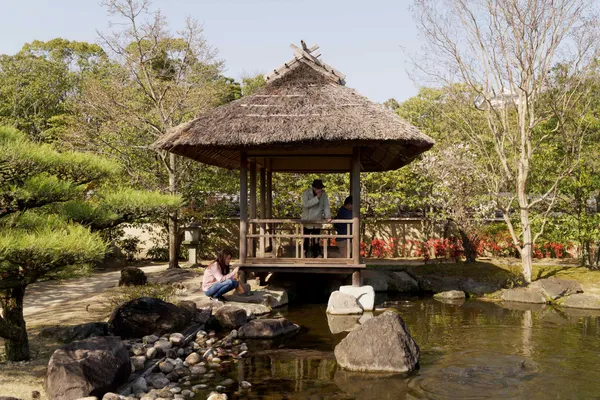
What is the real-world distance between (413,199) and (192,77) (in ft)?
27.6

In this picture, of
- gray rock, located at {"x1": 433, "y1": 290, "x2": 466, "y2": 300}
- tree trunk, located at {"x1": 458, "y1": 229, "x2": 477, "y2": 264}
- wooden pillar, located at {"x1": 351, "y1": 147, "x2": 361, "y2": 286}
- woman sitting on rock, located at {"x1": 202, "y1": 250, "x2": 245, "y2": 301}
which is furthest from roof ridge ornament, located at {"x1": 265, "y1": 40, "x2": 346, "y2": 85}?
tree trunk, located at {"x1": 458, "y1": 229, "x2": 477, "y2": 264}

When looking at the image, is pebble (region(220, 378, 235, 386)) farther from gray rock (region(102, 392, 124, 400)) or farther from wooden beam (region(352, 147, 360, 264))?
wooden beam (region(352, 147, 360, 264))

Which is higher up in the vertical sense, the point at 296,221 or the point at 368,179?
the point at 368,179

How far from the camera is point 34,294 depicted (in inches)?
485

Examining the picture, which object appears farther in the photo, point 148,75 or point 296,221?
point 148,75

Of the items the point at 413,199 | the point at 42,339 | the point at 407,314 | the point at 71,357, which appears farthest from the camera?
the point at 413,199

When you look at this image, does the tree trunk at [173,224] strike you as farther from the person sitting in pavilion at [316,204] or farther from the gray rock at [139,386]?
the gray rock at [139,386]

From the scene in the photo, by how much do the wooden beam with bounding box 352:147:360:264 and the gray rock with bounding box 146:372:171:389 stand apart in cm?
528

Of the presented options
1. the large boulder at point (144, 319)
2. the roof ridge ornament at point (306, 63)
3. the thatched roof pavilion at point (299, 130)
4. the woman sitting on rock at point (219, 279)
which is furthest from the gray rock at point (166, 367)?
the roof ridge ornament at point (306, 63)

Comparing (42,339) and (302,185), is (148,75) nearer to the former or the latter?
(302,185)

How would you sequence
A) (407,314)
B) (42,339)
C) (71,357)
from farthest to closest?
(407,314), (42,339), (71,357)

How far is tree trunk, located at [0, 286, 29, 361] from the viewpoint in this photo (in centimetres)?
689

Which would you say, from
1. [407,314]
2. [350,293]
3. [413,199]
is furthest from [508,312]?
[413,199]

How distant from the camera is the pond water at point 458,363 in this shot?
650 centimetres
